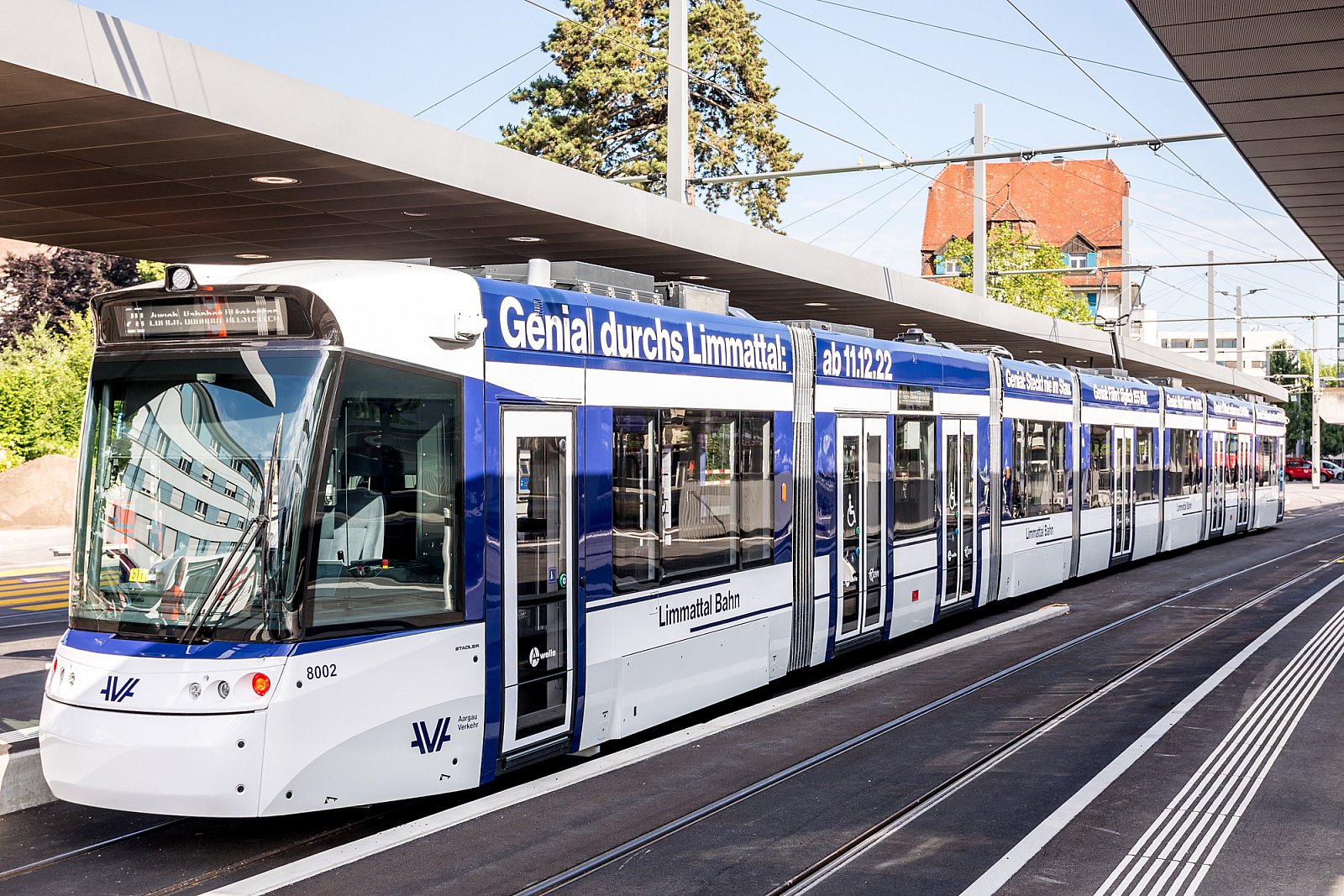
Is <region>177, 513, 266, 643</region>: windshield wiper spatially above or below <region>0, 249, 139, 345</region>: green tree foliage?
below

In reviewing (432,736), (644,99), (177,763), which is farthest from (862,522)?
(644,99)

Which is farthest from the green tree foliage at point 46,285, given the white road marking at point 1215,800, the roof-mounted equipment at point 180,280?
the white road marking at point 1215,800

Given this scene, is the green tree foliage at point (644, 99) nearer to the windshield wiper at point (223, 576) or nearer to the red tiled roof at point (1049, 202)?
the windshield wiper at point (223, 576)

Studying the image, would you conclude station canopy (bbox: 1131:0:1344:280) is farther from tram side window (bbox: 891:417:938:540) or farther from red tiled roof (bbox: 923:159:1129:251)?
red tiled roof (bbox: 923:159:1129:251)

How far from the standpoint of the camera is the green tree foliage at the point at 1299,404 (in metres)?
107

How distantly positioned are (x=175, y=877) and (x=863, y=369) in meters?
8.36

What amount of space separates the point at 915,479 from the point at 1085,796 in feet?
21.0

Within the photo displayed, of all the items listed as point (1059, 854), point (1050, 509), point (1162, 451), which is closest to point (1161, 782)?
point (1059, 854)

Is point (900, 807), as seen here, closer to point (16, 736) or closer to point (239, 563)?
point (239, 563)

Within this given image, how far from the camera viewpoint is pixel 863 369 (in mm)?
13312

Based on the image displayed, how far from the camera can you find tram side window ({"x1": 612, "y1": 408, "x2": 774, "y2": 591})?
30.7 feet

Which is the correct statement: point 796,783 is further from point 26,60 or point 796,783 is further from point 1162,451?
point 1162,451

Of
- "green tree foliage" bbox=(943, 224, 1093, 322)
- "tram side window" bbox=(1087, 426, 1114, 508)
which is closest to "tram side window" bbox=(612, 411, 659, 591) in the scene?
"tram side window" bbox=(1087, 426, 1114, 508)

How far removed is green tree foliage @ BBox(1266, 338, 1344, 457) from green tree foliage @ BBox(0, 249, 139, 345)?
273 ft
